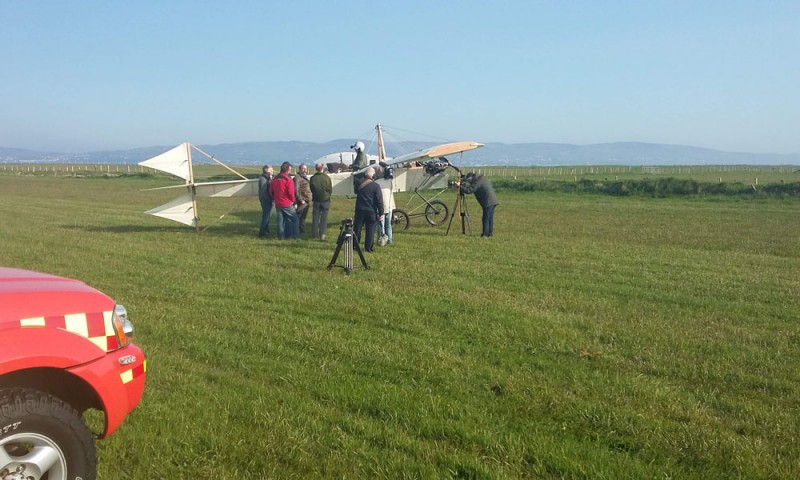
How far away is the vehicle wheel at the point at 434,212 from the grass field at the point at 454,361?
4567mm

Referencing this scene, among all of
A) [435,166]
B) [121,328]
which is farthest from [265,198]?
[121,328]

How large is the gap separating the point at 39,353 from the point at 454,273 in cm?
818

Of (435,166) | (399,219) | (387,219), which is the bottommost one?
(399,219)

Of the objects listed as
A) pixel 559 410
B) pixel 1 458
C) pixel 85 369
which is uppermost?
pixel 85 369

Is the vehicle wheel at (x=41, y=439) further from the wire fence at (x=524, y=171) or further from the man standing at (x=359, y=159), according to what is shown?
the wire fence at (x=524, y=171)

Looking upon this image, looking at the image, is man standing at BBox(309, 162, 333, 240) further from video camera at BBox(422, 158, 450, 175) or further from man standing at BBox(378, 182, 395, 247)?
video camera at BBox(422, 158, 450, 175)

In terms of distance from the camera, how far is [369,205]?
12.5 meters

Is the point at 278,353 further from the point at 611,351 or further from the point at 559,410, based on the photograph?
the point at 611,351

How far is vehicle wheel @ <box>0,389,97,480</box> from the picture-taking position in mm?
2879

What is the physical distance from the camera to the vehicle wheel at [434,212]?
18.2 m

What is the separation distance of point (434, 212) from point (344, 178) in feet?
9.68

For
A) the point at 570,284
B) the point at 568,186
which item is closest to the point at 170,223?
the point at 570,284

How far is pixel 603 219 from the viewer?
68.5ft

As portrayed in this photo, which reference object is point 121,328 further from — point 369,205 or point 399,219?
point 399,219
